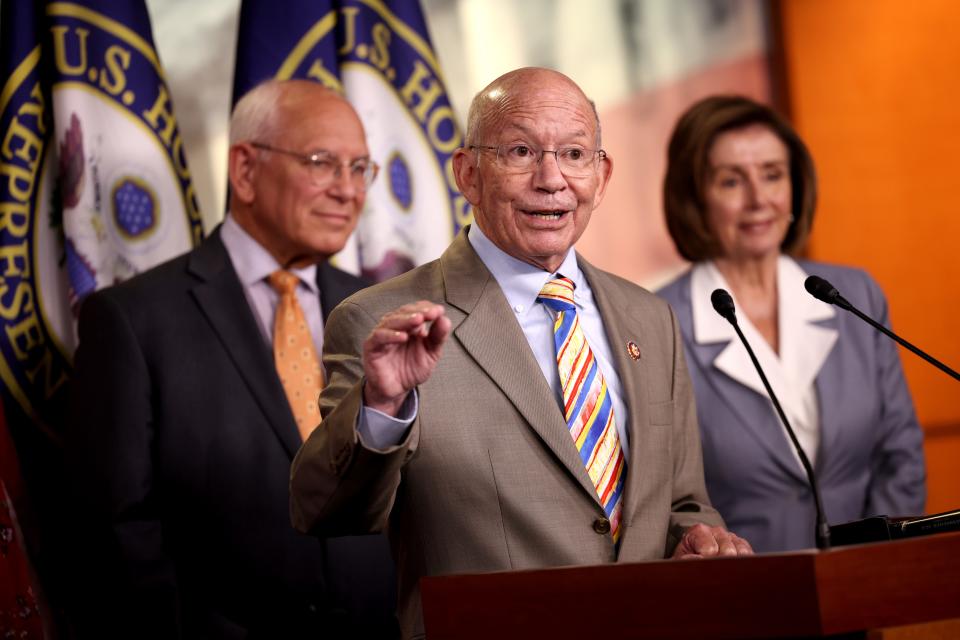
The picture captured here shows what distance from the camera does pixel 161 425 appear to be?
3.04m

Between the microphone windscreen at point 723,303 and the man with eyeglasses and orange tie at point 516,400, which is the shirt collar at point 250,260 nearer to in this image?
the man with eyeglasses and orange tie at point 516,400

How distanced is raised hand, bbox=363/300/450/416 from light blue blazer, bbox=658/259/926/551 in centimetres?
173

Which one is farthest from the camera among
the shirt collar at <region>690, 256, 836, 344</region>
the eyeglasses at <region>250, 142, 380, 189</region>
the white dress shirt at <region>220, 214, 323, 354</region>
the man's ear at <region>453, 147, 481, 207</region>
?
the shirt collar at <region>690, 256, 836, 344</region>

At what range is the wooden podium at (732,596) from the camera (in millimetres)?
1427

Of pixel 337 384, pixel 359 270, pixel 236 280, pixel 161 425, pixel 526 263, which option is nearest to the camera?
pixel 337 384

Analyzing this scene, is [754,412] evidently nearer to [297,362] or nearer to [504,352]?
[297,362]

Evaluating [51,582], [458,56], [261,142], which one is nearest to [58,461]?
[51,582]

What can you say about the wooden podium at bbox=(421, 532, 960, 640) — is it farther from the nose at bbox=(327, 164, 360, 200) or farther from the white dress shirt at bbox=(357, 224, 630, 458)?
the nose at bbox=(327, 164, 360, 200)

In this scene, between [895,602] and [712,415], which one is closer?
[895,602]

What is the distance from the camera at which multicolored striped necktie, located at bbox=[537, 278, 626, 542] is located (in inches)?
85.1

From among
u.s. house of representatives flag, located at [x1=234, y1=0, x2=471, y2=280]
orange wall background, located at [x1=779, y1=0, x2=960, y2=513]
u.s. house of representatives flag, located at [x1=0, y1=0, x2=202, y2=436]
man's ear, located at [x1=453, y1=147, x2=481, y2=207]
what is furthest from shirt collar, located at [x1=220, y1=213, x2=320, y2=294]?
orange wall background, located at [x1=779, y1=0, x2=960, y2=513]

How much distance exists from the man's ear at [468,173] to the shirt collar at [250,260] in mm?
1062

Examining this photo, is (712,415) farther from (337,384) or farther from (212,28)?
(212,28)

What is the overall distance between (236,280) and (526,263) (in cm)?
119
